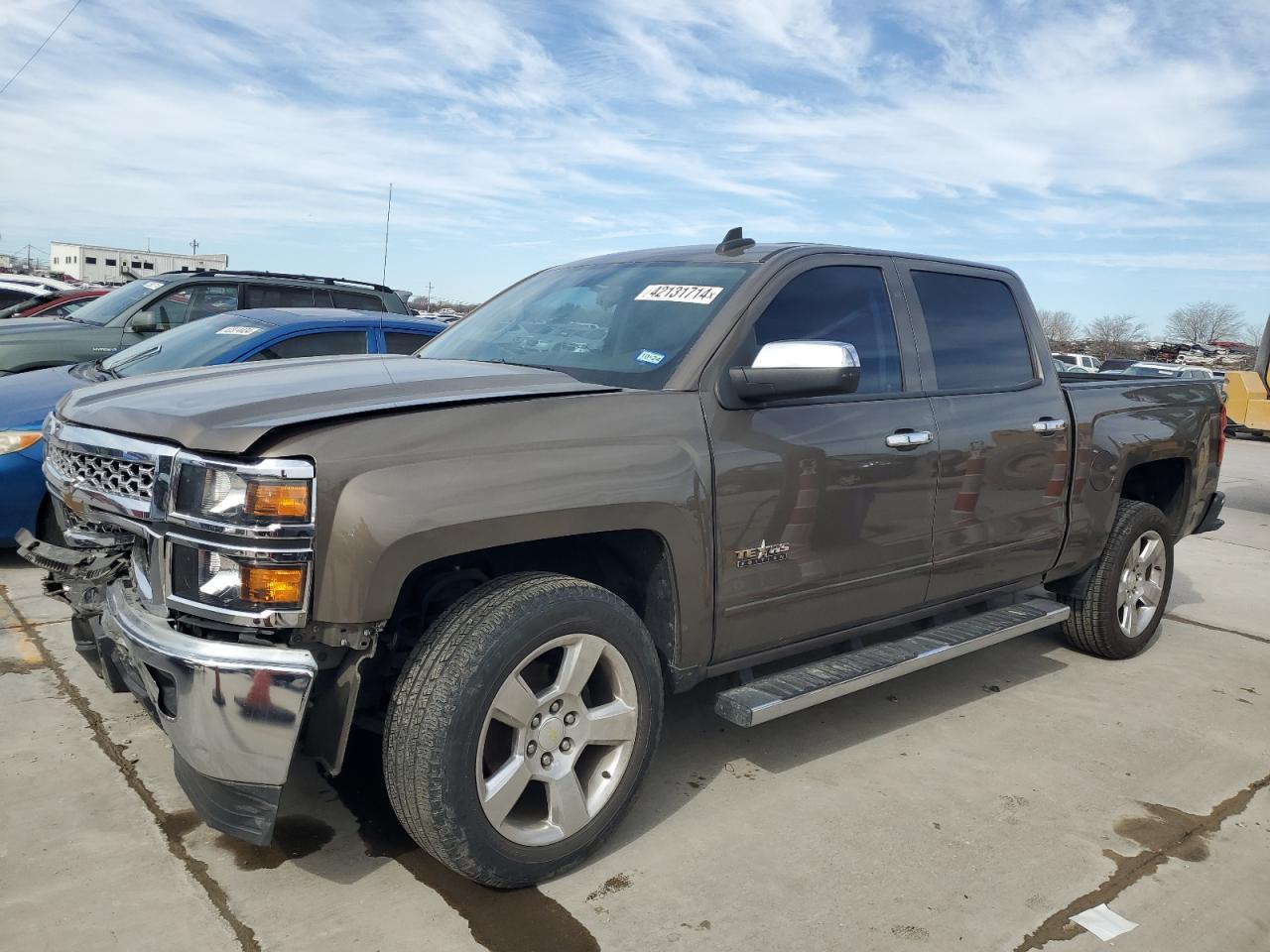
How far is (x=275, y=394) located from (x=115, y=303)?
7.03 meters

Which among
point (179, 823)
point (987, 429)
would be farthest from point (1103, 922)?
point (179, 823)

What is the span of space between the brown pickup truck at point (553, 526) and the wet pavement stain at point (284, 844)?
1.31 feet

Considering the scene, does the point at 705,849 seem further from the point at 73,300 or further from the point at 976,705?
the point at 73,300

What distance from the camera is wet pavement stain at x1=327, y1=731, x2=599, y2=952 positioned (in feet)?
8.52

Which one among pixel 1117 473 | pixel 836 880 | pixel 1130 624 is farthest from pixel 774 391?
pixel 1130 624

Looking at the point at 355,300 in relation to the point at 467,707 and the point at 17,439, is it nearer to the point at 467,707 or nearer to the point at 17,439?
the point at 17,439

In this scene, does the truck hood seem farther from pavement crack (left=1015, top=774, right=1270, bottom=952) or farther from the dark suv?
the dark suv

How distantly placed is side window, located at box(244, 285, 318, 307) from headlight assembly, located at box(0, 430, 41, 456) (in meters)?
3.62

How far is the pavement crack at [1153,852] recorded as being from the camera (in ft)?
9.09

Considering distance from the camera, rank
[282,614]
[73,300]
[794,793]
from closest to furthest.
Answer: [282,614], [794,793], [73,300]

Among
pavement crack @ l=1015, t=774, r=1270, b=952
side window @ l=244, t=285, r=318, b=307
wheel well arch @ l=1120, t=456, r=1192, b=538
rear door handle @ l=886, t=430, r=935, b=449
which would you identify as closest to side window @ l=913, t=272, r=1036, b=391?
rear door handle @ l=886, t=430, r=935, b=449

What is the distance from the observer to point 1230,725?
4.38 m

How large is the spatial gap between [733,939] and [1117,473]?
316 cm

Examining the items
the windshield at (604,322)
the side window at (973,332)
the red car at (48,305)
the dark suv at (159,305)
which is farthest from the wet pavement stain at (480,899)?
the red car at (48,305)
